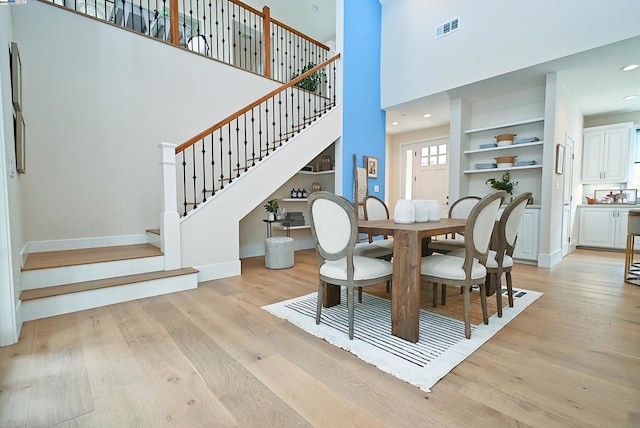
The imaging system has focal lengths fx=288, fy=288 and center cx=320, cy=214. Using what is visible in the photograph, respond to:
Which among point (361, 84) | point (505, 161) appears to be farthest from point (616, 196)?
point (361, 84)

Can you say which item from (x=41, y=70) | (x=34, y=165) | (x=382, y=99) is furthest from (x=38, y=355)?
(x=382, y=99)

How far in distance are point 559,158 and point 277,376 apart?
4.76m

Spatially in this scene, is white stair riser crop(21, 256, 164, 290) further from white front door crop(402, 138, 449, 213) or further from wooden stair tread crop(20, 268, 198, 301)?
white front door crop(402, 138, 449, 213)

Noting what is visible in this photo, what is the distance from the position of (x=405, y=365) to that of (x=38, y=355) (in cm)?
214

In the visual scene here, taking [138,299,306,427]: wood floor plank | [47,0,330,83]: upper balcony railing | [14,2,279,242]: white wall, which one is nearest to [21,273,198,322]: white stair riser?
[138,299,306,427]: wood floor plank

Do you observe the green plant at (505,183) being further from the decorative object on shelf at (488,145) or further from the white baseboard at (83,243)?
the white baseboard at (83,243)

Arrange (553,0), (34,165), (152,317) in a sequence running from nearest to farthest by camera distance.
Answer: (152,317) → (34,165) → (553,0)

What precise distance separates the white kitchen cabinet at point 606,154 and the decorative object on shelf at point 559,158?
2.09 meters

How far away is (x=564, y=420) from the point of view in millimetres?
1181

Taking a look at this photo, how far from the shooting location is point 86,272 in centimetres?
264

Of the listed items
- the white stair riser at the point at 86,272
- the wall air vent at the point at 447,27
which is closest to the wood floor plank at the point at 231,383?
the white stair riser at the point at 86,272

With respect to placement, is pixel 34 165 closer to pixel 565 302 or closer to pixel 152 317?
pixel 152 317

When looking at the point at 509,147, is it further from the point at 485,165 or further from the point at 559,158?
the point at 559,158

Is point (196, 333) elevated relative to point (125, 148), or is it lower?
lower
